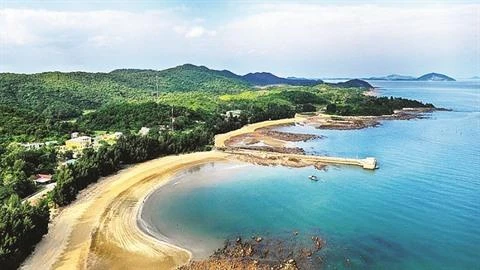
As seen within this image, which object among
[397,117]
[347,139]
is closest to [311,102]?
[397,117]

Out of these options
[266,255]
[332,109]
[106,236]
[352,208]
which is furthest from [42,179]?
[332,109]

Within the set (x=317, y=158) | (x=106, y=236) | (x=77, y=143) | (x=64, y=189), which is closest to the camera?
(x=106, y=236)

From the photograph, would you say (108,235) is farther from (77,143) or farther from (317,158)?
(317,158)

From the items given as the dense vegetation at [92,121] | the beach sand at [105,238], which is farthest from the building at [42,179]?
the beach sand at [105,238]

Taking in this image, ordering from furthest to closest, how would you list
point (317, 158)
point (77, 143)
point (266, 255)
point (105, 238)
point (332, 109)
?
point (332, 109) → point (317, 158) → point (77, 143) → point (105, 238) → point (266, 255)

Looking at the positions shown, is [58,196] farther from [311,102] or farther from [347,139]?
[311,102]

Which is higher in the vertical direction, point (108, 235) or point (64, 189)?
point (64, 189)

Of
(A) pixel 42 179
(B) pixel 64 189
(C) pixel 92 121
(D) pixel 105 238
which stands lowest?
(D) pixel 105 238
